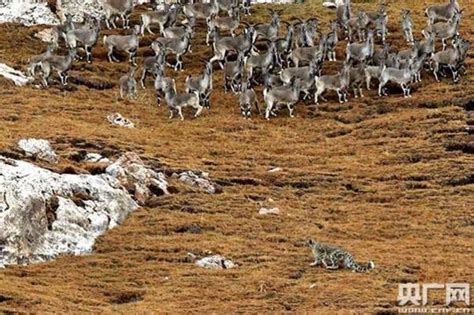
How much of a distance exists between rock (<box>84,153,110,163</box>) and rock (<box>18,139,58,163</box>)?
150 cm

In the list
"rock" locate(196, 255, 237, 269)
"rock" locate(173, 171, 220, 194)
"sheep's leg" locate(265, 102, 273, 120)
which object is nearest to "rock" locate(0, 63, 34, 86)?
"sheep's leg" locate(265, 102, 273, 120)

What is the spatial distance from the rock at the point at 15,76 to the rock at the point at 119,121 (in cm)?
781

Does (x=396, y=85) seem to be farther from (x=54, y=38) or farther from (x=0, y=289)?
(x=0, y=289)

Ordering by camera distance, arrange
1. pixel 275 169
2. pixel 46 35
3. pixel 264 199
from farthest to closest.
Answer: pixel 46 35, pixel 275 169, pixel 264 199

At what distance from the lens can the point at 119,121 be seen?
52.5 m

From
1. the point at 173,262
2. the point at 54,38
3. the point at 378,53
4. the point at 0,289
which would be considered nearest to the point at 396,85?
the point at 378,53

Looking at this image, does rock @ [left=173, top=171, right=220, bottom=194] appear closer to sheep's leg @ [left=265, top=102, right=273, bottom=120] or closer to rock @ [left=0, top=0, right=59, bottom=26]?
sheep's leg @ [left=265, top=102, right=273, bottom=120]

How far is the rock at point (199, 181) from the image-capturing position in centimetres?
4272

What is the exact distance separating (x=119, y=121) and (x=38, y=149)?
400 inches

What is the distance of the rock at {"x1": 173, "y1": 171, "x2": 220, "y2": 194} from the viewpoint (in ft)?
140

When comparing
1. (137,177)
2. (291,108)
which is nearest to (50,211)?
(137,177)

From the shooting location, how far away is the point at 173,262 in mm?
33688

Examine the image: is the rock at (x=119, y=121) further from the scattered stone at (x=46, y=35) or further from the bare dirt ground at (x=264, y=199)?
the scattered stone at (x=46, y=35)

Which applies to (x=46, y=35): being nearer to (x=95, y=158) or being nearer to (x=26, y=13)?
(x=26, y=13)
